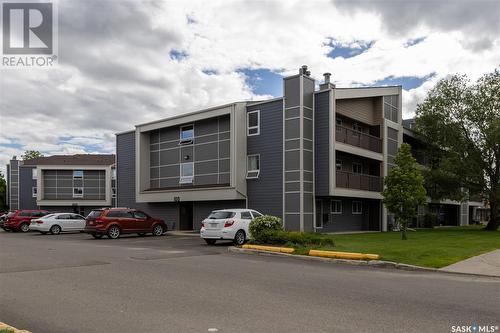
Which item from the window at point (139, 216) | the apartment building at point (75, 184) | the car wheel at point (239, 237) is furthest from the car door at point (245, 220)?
the apartment building at point (75, 184)

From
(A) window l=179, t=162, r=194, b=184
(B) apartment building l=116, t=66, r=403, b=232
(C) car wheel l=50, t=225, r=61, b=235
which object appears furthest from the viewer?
(A) window l=179, t=162, r=194, b=184

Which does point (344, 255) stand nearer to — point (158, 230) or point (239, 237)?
point (239, 237)

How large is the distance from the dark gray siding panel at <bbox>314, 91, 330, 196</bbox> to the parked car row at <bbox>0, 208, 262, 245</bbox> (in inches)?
289

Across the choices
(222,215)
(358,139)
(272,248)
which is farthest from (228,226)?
(358,139)

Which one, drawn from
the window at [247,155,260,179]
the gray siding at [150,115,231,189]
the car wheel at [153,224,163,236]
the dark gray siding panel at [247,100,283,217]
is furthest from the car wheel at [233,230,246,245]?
the gray siding at [150,115,231,189]

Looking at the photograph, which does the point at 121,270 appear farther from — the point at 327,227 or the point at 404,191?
the point at 327,227

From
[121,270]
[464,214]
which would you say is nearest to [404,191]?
[121,270]

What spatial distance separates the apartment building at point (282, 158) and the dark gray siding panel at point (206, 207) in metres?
0.07

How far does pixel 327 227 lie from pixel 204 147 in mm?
9666

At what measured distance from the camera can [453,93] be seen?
35312 millimetres

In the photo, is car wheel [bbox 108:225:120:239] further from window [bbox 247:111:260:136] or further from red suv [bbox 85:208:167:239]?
window [bbox 247:111:260:136]

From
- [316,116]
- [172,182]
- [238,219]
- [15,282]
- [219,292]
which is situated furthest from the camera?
[172,182]

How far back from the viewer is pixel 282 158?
28844 mm

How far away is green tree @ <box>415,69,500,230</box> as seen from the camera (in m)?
34.0
